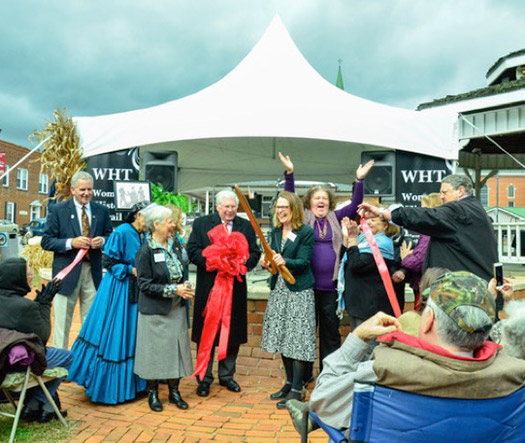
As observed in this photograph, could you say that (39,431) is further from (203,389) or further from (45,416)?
(203,389)

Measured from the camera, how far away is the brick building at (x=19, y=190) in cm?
3656

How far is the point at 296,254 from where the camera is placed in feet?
12.3

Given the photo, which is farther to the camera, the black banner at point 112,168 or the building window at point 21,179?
the building window at point 21,179

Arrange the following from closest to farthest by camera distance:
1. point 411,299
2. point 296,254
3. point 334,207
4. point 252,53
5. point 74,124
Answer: point 296,254 < point 334,207 < point 411,299 < point 74,124 < point 252,53

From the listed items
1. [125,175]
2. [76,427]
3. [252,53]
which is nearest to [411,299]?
[76,427]

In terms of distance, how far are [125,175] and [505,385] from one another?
5.26 meters

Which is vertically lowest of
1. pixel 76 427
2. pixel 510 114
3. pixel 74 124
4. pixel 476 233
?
pixel 76 427

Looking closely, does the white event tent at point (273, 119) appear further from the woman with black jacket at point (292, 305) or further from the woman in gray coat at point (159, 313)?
the woman in gray coat at point (159, 313)

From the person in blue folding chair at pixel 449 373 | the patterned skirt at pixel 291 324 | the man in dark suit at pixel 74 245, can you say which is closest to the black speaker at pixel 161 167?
the man in dark suit at pixel 74 245

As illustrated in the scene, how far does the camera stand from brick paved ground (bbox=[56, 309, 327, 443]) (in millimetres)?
3105

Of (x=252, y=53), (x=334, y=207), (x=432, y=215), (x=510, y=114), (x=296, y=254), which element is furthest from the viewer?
(x=510, y=114)

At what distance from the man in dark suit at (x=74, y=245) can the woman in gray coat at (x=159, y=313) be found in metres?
1.01

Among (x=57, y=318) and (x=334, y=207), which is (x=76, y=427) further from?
(x=334, y=207)

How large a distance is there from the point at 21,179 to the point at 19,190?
1.10m
